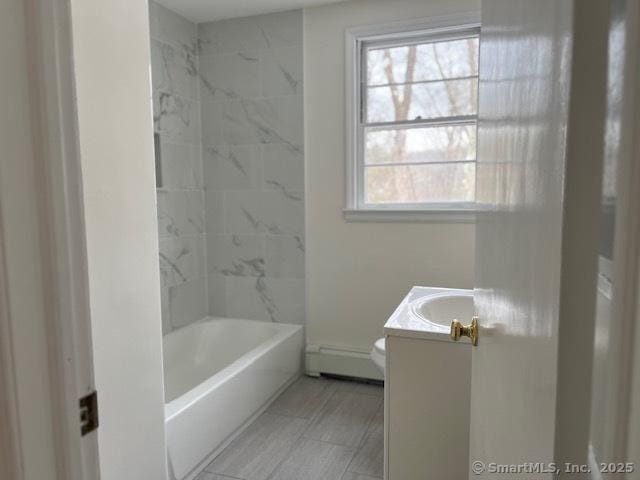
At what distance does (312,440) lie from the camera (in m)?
2.29

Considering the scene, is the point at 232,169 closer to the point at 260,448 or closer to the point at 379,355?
the point at 379,355

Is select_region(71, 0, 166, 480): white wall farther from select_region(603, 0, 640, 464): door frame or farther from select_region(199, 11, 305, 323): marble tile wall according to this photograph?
select_region(199, 11, 305, 323): marble tile wall

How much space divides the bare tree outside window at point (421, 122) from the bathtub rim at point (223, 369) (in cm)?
110

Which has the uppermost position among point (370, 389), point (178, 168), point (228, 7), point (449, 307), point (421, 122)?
point (228, 7)

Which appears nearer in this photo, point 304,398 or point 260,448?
point 260,448

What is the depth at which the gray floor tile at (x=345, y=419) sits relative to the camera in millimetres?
2320

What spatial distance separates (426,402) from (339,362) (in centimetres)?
140

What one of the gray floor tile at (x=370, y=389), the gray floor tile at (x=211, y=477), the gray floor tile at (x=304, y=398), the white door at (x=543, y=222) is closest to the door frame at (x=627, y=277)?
the white door at (x=543, y=222)

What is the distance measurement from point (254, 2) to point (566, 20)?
111 inches

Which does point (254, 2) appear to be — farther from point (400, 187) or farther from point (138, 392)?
point (138, 392)

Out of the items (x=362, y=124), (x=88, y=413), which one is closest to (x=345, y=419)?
(x=362, y=124)

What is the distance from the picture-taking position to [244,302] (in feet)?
10.7

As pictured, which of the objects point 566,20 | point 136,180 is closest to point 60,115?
point 566,20

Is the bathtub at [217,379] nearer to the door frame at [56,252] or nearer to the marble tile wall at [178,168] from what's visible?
the marble tile wall at [178,168]
